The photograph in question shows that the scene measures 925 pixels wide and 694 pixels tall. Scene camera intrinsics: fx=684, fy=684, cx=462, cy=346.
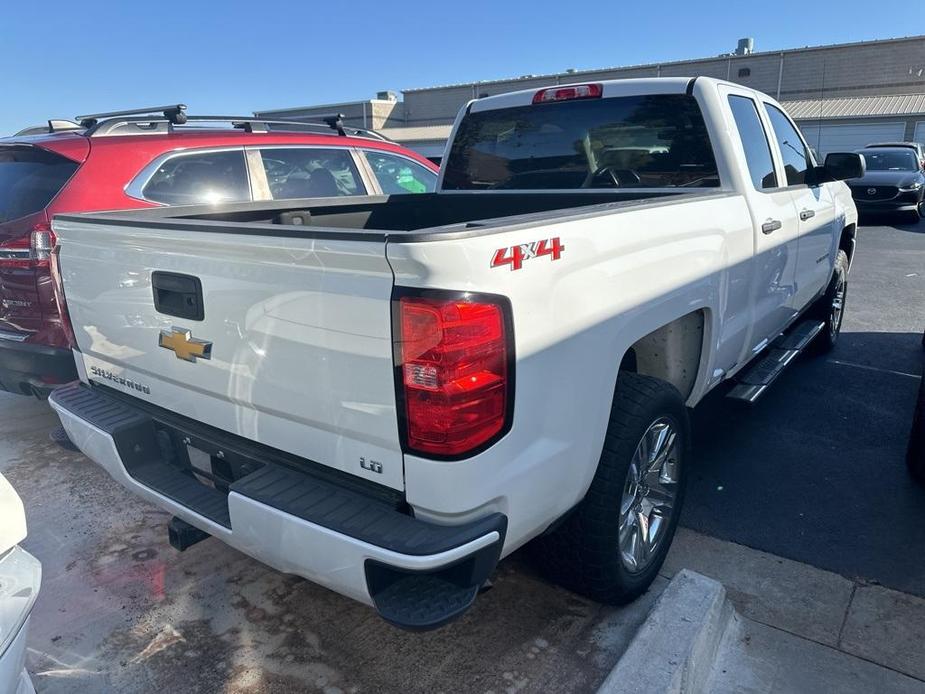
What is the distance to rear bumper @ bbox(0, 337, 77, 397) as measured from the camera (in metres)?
3.85

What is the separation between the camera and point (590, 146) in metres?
3.90

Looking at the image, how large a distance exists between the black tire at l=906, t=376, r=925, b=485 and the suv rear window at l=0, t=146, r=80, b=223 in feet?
16.5

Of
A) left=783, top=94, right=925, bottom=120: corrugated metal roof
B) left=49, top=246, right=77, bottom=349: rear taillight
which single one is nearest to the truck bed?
left=49, top=246, right=77, bottom=349: rear taillight

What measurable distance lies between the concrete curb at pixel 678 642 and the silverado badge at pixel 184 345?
1.68 metres

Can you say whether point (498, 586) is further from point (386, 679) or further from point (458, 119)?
point (458, 119)

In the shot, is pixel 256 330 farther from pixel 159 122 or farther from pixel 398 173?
pixel 398 173

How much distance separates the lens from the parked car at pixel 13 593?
1554 millimetres

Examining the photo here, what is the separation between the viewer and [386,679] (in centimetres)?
243

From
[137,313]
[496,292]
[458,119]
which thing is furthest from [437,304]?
[458,119]

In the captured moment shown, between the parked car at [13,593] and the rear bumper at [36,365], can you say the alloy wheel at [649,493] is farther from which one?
the rear bumper at [36,365]

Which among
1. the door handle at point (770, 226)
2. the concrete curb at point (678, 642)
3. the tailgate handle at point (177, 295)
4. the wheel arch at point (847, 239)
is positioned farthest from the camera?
the wheel arch at point (847, 239)

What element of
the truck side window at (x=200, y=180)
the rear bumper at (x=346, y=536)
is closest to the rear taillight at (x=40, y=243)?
the truck side window at (x=200, y=180)

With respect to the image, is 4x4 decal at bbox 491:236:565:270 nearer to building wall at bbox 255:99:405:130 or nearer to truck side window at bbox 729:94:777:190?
truck side window at bbox 729:94:777:190

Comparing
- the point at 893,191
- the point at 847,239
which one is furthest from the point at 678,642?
the point at 893,191
